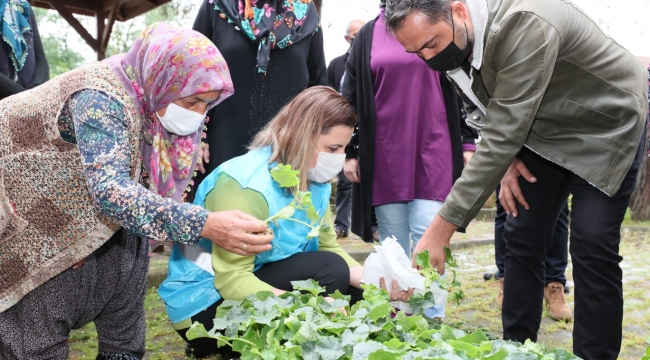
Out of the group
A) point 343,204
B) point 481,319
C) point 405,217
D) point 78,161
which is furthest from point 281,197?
point 343,204

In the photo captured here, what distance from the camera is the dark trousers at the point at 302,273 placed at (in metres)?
2.37

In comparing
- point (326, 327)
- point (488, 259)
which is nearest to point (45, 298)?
point (326, 327)

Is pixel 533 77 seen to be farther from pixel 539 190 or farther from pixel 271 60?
pixel 271 60

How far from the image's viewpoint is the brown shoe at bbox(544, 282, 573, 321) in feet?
11.3

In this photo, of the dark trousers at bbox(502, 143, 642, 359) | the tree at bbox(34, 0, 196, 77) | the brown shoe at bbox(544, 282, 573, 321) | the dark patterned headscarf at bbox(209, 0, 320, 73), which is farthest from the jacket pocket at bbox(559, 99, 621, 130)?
the tree at bbox(34, 0, 196, 77)

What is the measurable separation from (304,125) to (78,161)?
31.1 inches

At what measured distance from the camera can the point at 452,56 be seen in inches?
79.4

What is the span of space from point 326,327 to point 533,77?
0.99 metres

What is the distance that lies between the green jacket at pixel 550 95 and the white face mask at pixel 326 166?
0.53 metres

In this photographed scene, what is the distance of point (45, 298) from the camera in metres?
2.14

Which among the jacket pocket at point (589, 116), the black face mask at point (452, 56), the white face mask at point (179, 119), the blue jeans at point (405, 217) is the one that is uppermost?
the black face mask at point (452, 56)

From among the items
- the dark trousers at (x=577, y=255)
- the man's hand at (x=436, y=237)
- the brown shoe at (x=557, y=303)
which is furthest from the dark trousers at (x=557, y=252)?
the man's hand at (x=436, y=237)

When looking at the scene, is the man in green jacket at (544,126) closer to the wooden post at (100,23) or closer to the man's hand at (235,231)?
the man's hand at (235,231)

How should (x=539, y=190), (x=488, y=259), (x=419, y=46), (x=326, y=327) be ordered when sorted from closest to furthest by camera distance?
(x=326, y=327), (x=419, y=46), (x=539, y=190), (x=488, y=259)
